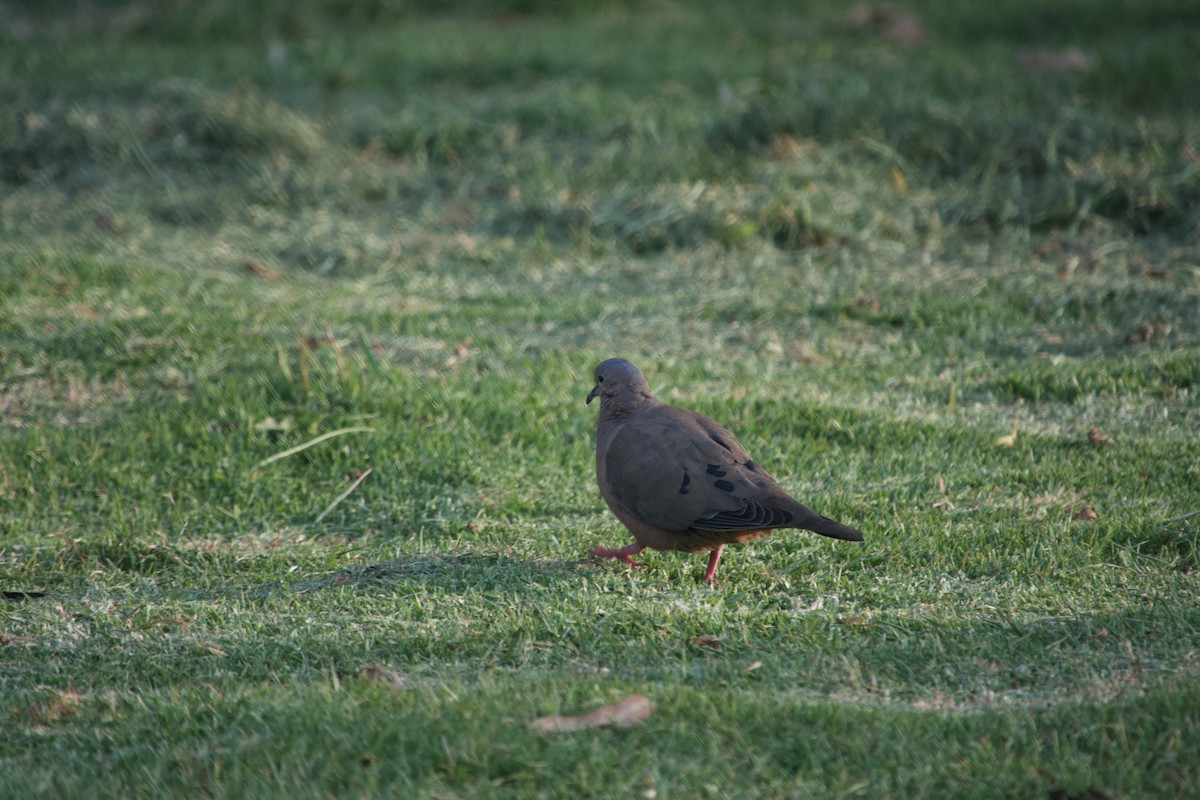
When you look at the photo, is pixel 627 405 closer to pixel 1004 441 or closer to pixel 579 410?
pixel 579 410

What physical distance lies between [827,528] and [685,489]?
1.68ft

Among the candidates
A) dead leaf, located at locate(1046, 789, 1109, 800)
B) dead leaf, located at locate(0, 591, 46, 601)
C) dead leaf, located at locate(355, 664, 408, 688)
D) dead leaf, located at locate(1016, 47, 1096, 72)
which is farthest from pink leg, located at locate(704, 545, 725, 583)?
dead leaf, located at locate(1016, 47, 1096, 72)

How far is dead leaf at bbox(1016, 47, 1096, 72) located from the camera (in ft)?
33.0

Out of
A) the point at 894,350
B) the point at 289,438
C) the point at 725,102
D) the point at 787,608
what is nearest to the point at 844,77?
the point at 725,102

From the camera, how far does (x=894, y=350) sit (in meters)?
6.30

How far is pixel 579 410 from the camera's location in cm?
564

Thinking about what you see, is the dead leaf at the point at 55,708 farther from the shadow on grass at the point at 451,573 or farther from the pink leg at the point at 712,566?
the pink leg at the point at 712,566

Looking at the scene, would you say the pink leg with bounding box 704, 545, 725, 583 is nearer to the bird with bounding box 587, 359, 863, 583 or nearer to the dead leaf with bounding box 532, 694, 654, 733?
the bird with bounding box 587, 359, 863, 583

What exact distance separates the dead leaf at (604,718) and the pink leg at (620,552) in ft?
3.68

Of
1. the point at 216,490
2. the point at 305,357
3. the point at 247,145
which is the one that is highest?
the point at 247,145

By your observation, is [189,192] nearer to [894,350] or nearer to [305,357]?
[305,357]

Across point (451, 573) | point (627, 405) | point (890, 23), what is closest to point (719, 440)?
point (627, 405)

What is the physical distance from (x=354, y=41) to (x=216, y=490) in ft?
25.5

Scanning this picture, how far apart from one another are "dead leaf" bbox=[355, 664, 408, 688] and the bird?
1.02 metres
